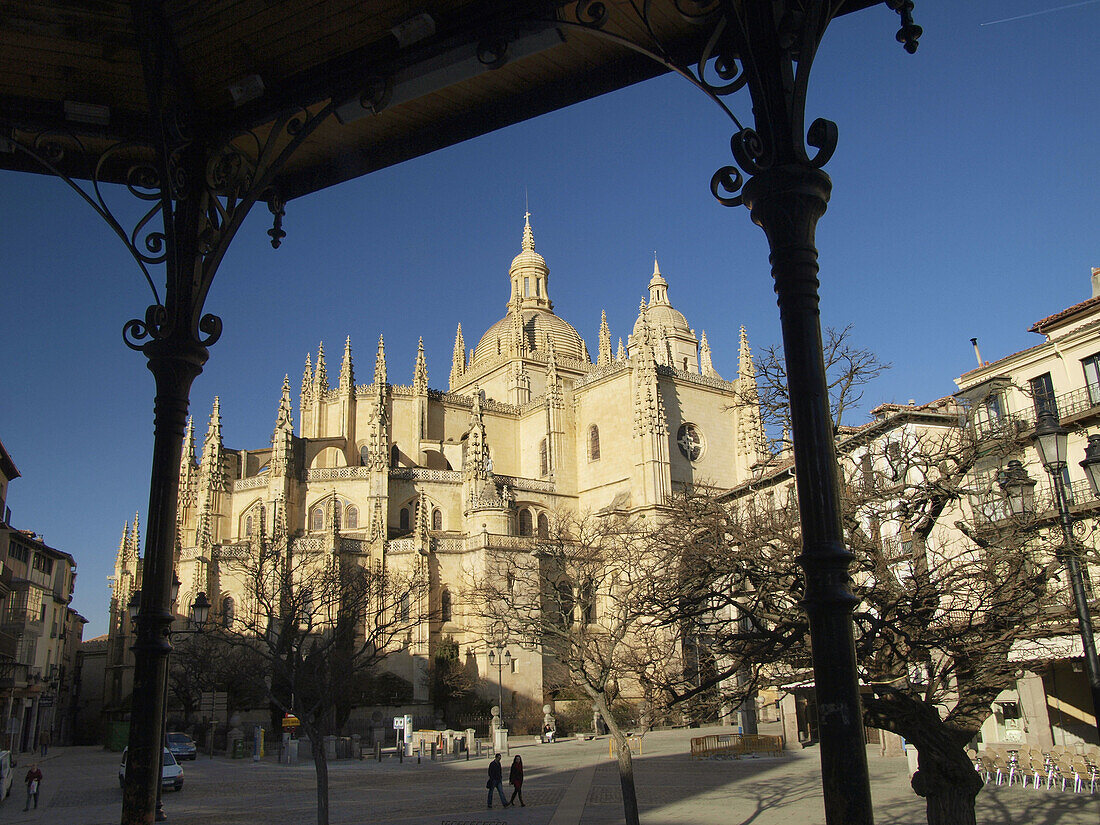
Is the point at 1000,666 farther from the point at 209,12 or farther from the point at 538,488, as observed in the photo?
the point at 538,488

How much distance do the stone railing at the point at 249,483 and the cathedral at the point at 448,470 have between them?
10 centimetres

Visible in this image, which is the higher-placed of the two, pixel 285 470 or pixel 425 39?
pixel 285 470

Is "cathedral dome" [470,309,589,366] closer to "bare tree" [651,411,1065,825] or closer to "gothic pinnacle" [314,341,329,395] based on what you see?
"gothic pinnacle" [314,341,329,395]

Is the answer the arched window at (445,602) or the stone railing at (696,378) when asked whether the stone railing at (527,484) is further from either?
the stone railing at (696,378)

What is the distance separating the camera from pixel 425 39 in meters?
5.18

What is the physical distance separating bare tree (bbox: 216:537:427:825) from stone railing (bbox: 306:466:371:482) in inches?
200

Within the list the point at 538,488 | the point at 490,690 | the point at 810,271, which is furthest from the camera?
the point at 538,488

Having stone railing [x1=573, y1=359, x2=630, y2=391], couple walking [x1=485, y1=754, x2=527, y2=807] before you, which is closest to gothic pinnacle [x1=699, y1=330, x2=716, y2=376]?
stone railing [x1=573, y1=359, x2=630, y2=391]

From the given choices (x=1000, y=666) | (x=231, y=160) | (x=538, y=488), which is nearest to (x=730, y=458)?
(x=538, y=488)

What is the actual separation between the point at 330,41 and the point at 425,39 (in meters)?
0.68

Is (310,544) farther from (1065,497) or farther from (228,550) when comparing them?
(1065,497)

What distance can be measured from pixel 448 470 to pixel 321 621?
2016 centimetres

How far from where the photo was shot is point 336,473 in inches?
2050

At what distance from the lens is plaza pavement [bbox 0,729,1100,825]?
17.8m
